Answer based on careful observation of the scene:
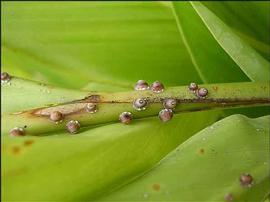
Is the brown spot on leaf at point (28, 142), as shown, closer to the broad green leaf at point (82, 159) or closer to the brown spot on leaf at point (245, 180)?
the broad green leaf at point (82, 159)

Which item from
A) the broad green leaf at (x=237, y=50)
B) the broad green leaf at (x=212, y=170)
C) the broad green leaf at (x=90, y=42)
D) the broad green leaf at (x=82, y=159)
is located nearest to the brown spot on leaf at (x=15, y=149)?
the broad green leaf at (x=82, y=159)

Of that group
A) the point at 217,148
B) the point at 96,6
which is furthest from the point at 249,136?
the point at 96,6

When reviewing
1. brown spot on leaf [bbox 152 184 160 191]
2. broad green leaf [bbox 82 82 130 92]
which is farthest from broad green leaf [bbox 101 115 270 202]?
broad green leaf [bbox 82 82 130 92]

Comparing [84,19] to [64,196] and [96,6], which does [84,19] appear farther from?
[64,196]

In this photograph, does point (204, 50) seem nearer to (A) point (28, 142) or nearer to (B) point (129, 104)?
(B) point (129, 104)

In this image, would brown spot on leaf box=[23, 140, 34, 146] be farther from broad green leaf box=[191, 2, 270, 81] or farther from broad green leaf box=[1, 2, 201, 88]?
broad green leaf box=[1, 2, 201, 88]

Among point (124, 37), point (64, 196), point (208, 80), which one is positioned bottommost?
point (64, 196)
